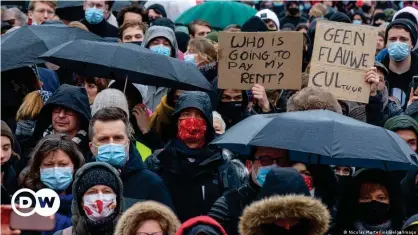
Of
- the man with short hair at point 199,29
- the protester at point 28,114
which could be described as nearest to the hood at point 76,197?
the protester at point 28,114

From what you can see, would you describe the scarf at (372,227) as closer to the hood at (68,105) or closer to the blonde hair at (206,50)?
the hood at (68,105)

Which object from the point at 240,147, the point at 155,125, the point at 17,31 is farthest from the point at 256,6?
the point at 240,147

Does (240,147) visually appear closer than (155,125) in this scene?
Yes

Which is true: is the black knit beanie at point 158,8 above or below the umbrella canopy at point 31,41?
below

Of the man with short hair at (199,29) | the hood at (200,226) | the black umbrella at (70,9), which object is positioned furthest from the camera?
the black umbrella at (70,9)

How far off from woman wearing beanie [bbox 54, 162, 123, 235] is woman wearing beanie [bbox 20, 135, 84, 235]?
22.6 inches

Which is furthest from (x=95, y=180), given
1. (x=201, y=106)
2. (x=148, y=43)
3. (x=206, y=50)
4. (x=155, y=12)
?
(x=155, y=12)

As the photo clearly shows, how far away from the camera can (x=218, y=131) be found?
967 centimetres

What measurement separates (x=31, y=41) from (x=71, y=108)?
1.82m

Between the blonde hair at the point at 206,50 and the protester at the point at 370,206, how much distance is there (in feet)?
11.5

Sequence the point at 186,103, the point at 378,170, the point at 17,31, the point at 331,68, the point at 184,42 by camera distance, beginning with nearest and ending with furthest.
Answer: the point at 378,170, the point at 186,103, the point at 331,68, the point at 17,31, the point at 184,42

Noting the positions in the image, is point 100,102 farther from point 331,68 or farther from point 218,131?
point 331,68

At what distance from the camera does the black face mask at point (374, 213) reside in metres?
7.96

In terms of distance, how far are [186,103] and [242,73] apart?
2.83 ft
